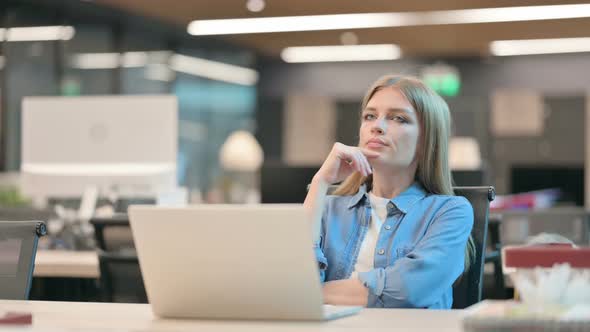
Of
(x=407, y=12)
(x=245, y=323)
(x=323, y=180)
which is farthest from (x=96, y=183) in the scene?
(x=407, y=12)

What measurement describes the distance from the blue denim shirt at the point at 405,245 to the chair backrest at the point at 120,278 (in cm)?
134

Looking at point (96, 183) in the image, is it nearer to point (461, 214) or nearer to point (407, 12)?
point (461, 214)

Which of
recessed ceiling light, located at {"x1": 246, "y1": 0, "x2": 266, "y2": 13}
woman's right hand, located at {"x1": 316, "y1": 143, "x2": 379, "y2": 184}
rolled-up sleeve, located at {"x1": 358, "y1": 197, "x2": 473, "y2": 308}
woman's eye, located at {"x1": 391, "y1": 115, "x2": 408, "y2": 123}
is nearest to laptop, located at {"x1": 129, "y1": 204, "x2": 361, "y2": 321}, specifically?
rolled-up sleeve, located at {"x1": 358, "y1": 197, "x2": 473, "y2": 308}

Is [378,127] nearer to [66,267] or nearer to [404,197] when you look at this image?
[404,197]

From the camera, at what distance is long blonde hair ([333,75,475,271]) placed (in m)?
2.43

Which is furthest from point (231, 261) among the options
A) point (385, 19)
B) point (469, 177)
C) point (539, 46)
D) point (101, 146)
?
point (539, 46)

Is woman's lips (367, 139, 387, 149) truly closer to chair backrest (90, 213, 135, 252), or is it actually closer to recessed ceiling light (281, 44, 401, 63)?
chair backrest (90, 213, 135, 252)

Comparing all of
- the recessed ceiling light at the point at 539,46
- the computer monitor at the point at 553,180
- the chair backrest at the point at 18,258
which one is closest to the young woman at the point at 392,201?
the chair backrest at the point at 18,258

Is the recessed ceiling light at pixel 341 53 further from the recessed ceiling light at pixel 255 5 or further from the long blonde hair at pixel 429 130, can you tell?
the long blonde hair at pixel 429 130

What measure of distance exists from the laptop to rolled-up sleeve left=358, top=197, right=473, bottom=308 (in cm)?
40

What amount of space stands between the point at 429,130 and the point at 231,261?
0.94m

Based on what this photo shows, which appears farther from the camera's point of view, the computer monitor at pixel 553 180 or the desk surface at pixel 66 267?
the computer monitor at pixel 553 180

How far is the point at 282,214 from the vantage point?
155 centimetres

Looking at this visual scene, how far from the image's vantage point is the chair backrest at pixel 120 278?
144 inches
